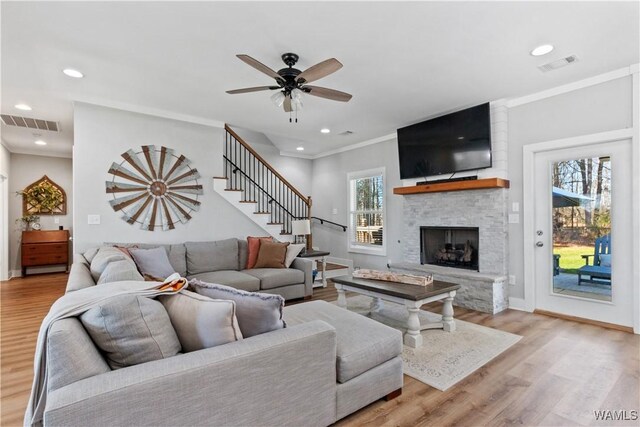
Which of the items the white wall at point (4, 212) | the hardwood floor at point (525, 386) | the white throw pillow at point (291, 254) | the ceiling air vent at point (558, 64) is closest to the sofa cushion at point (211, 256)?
the white throw pillow at point (291, 254)

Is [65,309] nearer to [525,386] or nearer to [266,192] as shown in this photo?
[525,386]

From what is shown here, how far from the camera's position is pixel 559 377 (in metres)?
2.36

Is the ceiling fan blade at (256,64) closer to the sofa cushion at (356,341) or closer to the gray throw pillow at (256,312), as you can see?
the gray throw pillow at (256,312)

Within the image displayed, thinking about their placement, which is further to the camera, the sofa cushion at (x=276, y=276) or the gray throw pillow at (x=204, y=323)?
the sofa cushion at (x=276, y=276)

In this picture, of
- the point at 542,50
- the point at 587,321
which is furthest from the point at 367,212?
the point at 542,50

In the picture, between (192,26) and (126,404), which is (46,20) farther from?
(126,404)

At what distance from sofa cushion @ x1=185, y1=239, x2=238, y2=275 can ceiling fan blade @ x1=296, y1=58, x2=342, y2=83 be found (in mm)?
2710

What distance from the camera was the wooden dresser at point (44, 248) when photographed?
6461mm

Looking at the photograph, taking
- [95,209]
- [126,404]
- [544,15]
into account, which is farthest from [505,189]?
[95,209]

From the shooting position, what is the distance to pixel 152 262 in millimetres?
3639

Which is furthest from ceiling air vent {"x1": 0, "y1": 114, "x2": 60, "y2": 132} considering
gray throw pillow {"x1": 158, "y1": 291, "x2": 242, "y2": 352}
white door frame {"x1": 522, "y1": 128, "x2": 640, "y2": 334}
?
white door frame {"x1": 522, "y1": 128, "x2": 640, "y2": 334}

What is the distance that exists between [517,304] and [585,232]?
1192mm

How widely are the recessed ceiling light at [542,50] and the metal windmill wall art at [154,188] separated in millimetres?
4471

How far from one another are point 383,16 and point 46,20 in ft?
8.63
